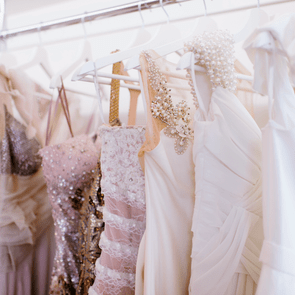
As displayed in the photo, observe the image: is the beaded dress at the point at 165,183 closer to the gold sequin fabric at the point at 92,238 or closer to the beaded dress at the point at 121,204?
the beaded dress at the point at 121,204

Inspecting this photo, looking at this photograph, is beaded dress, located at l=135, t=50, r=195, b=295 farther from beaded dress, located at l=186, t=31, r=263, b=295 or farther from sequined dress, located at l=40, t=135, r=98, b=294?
sequined dress, located at l=40, t=135, r=98, b=294

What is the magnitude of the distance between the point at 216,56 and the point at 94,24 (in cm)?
109

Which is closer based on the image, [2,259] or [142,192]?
[142,192]

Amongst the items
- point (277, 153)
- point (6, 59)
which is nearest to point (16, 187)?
point (6, 59)

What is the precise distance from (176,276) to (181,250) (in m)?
0.05

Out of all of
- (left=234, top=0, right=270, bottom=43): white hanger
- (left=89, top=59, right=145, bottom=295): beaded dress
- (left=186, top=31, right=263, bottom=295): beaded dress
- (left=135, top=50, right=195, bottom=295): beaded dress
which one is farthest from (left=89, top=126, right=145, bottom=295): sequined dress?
(left=234, top=0, right=270, bottom=43): white hanger

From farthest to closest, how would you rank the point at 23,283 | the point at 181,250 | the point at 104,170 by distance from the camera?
the point at 23,283 < the point at 104,170 < the point at 181,250

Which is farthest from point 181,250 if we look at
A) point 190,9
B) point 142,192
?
point 190,9

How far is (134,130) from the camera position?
68 cm

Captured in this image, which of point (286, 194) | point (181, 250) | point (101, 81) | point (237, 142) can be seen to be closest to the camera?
point (286, 194)

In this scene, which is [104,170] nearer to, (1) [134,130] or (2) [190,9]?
(1) [134,130]

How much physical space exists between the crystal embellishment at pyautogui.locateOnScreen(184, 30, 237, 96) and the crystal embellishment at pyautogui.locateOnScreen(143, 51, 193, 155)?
7cm

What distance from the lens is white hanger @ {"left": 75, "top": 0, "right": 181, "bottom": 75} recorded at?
64cm

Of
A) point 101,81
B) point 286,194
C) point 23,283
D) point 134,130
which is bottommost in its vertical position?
point 23,283
